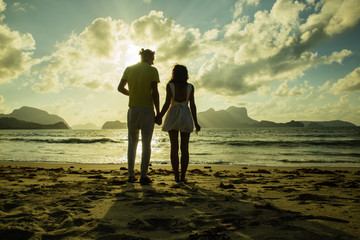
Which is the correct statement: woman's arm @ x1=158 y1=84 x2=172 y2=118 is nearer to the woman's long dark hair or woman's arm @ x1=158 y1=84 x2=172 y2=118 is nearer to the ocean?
the woman's long dark hair

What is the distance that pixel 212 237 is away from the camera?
→ 1713mm

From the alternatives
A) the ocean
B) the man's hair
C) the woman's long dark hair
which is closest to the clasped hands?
the woman's long dark hair

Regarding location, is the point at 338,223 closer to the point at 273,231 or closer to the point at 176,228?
the point at 273,231

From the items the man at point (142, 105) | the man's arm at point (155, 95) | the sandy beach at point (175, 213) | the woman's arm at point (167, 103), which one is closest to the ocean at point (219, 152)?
the man at point (142, 105)

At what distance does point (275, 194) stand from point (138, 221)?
2.16 metres

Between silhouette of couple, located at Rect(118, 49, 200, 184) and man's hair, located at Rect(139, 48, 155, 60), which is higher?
man's hair, located at Rect(139, 48, 155, 60)

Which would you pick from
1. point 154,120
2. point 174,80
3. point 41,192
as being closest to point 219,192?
point 154,120

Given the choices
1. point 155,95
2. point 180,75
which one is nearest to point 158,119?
point 155,95

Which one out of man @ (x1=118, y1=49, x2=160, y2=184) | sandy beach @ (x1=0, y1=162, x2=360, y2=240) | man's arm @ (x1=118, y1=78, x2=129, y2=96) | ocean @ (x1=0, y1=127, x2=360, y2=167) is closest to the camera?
sandy beach @ (x1=0, y1=162, x2=360, y2=240)

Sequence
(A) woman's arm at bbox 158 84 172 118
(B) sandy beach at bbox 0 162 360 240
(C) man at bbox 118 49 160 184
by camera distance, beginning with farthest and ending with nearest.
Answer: (A) woman's arm at bbox 158 84 172 118
(C) man at bbox 118 49 160 184
(B) sandy beach at bbox 0 162 360 240

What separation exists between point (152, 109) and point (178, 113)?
515 mm

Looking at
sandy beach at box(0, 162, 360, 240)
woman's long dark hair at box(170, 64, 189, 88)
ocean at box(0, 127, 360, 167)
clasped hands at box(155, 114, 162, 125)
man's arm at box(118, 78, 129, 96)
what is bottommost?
ocean at box(0, 127, 360, 167)

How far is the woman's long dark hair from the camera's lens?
427cm

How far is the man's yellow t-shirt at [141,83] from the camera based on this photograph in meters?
4.20
